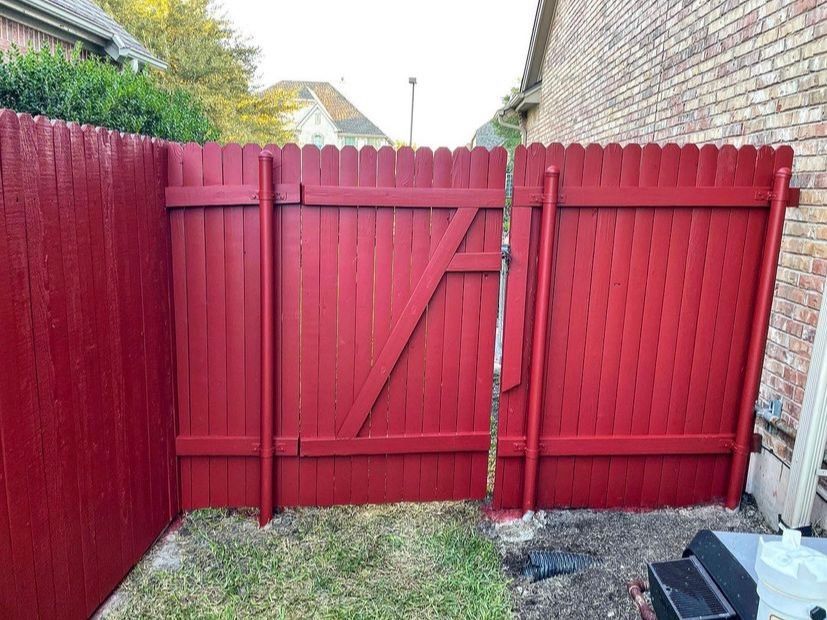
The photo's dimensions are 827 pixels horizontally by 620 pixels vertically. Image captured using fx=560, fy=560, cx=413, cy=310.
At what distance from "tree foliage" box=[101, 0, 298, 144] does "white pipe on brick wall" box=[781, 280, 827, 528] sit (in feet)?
54.7

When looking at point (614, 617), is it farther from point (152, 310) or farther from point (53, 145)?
point (53, 145)

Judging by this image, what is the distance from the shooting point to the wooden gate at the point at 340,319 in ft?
9.39

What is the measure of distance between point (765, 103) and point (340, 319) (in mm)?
2707

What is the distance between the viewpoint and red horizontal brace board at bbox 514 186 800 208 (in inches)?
115

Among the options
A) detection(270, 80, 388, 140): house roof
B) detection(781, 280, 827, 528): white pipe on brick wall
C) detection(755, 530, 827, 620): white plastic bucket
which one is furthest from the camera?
detection(270, 80, 388, 140): house roof

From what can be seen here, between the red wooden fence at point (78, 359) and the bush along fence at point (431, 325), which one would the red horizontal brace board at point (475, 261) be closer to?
the bush along fence at point (431, 325)

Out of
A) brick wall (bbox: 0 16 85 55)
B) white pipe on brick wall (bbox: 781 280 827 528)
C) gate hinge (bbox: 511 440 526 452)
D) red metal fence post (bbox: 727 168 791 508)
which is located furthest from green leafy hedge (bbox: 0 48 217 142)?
white pipe on brick wall (bbox: 781 280 827 528)

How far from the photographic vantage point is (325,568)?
106 inches

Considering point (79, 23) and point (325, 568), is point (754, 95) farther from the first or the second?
point (79, 23)

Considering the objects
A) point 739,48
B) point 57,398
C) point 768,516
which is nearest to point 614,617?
point 768,516

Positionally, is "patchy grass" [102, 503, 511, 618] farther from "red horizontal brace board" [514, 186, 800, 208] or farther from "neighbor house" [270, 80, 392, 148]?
"neighbor house" [270, 80, 392, 148]

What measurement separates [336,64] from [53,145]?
168 feet

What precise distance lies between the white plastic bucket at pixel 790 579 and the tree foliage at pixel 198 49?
17.5 meters

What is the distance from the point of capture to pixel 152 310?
107 inches
